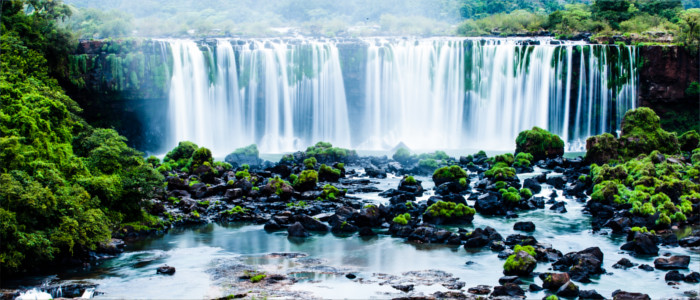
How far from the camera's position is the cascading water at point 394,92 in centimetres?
4441

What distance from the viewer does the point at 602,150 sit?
110ft

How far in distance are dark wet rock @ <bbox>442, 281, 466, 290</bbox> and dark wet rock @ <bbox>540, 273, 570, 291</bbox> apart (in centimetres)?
182

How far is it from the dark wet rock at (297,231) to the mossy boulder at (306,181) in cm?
601

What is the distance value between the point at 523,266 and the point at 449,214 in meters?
6.38

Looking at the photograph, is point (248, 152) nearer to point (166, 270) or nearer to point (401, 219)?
point (401, 219)

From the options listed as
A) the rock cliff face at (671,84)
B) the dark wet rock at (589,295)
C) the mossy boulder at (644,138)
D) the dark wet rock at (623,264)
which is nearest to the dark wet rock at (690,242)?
the dark wet rock at (623,264)

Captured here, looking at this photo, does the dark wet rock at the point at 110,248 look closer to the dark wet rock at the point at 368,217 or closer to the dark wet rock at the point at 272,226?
the dark wet rock at the point at 272,226

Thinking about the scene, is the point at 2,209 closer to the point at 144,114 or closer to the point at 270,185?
the point at 270,185

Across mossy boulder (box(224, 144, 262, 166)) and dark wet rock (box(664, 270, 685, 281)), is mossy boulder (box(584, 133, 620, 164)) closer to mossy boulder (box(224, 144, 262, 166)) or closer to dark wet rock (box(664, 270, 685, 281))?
mossy boulder (box(224, 144, 262, 166))

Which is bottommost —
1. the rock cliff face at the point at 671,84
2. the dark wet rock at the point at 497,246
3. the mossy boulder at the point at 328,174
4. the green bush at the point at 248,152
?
the dark wet rock at the point at 497,246

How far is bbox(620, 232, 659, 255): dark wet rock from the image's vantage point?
1947cm

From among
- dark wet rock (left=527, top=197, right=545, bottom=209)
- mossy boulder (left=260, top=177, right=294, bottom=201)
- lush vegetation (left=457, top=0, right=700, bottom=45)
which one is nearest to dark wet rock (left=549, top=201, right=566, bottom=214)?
dark wet rock (left=527, top=197, right=545, bottom=209)

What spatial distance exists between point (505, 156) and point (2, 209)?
2327 cm

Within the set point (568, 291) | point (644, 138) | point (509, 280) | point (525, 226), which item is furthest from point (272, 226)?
point (644, 138)
